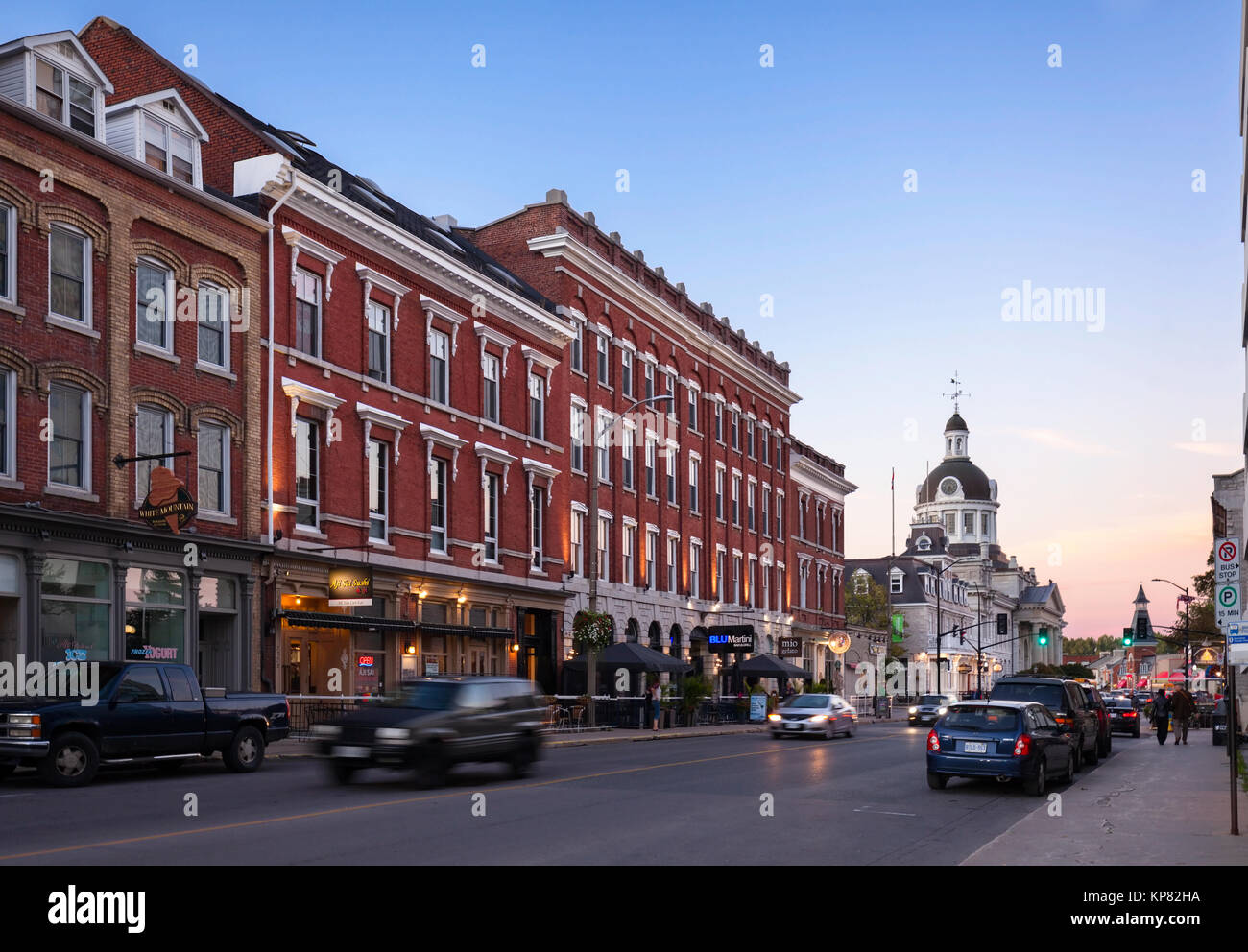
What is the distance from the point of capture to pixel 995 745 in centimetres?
2045

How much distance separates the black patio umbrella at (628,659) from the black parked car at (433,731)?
853 inches

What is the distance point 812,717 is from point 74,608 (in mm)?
22491

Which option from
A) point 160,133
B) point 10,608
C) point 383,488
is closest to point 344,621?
point 383,488

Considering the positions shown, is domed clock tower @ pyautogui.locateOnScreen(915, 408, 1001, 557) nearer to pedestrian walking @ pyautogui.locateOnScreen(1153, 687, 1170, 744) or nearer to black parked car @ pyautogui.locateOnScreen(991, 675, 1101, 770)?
pedestrian walking @ pyautogui.locateOnScreen(1153, 687, 1170, 744)

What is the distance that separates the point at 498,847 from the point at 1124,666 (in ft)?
615

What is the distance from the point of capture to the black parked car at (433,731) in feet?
62.3

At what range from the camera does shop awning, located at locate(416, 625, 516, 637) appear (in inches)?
1435

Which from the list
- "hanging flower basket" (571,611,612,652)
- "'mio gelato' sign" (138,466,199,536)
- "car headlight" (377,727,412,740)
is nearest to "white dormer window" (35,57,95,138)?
"'mio gelato' sign" (138,466,199,536)

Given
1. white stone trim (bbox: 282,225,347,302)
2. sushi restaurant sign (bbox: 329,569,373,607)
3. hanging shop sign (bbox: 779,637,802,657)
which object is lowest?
hanging shop sign (bbox: 779,637,802,657)

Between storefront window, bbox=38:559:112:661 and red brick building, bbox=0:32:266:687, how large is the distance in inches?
1.5

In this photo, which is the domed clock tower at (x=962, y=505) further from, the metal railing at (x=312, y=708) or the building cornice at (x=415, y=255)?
the metal railing at (x=312, y=708)

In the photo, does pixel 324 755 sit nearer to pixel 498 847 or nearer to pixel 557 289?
pixel 498 847

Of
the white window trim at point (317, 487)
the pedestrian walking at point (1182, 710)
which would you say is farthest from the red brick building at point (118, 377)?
the pedestrian walking at point (1182, 710)

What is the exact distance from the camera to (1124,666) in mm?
184875
